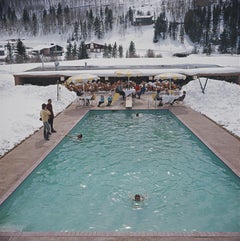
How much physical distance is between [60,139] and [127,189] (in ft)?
15.0

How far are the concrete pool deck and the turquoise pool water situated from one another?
0.95ft

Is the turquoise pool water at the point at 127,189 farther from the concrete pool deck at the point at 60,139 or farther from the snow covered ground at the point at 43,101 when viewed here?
the snow covered ground at the point at 43,101

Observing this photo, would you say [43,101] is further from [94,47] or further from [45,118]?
[94,47]

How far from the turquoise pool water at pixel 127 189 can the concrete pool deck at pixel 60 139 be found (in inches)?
11.4

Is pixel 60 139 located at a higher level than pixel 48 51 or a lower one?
higher

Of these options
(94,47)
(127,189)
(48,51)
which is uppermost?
(94,47)

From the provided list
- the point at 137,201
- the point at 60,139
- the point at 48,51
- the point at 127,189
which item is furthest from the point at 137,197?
the point at 48,51

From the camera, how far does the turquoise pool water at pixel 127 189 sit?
617cm

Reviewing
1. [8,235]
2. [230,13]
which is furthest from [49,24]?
[8,235]

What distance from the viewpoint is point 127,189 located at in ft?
24.9

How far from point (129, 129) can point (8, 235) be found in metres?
8.47

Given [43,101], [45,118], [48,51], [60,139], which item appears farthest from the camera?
[48,51]

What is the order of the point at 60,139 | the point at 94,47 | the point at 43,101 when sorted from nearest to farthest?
the point at 60,139, the point at 43,101, the point at 94,47

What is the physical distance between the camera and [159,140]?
11.7 metres
